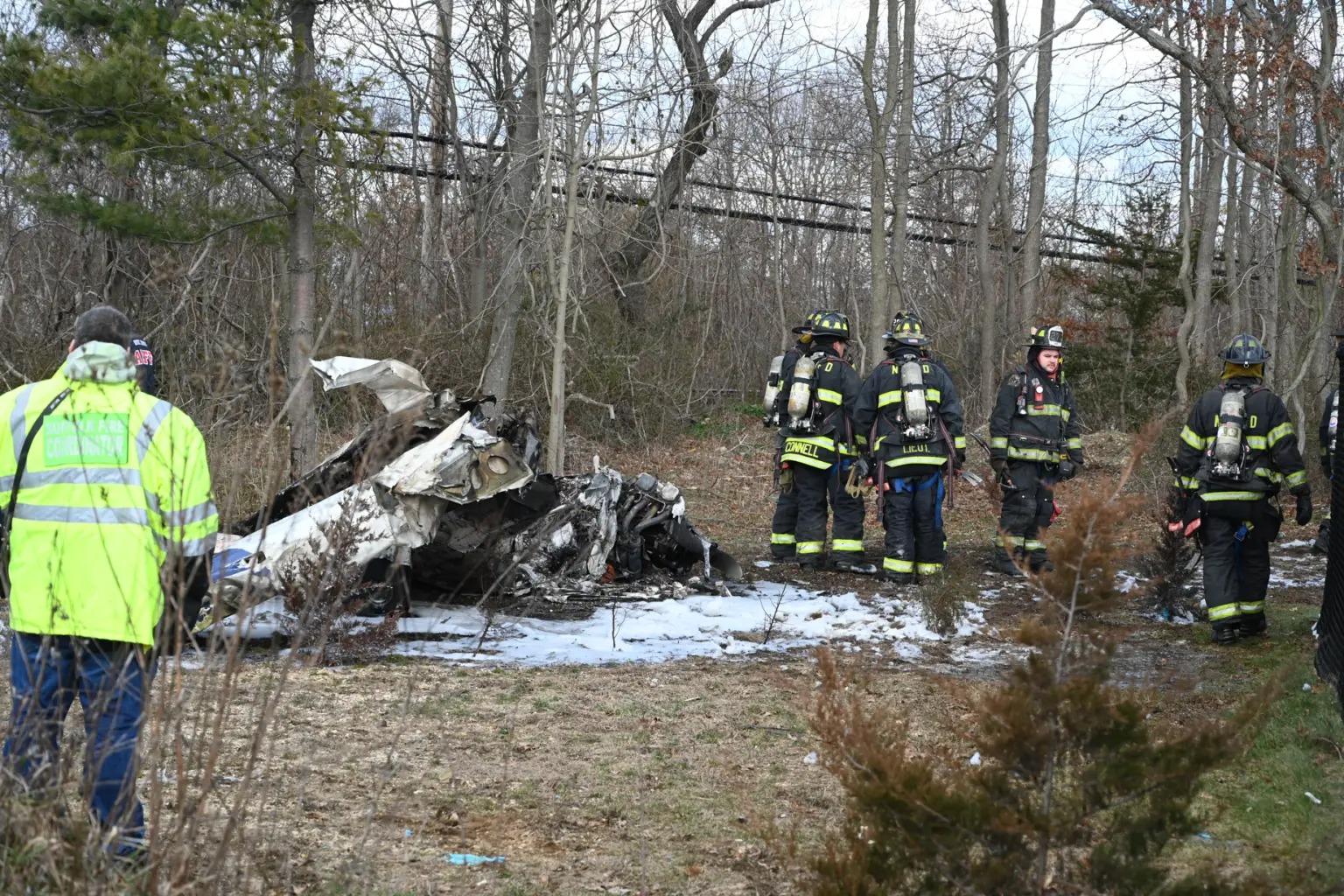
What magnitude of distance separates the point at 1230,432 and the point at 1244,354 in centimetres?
A: 53

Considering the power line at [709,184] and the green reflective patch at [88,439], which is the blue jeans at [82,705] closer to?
the green reflective patch at [88,439]

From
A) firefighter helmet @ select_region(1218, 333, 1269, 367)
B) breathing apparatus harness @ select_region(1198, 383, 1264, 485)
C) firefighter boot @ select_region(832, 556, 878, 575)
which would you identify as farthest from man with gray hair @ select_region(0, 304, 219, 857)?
firefighter boot @ select_region(832, 556, 878, 575)

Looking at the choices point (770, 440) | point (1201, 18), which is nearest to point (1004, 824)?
point (1201, 18)

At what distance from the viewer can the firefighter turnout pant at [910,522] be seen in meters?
Result: 10.2

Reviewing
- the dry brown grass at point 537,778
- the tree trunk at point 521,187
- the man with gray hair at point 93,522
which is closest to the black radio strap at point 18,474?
the man with gray hair at point 93,522

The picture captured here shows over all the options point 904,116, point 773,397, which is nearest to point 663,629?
point 773,397

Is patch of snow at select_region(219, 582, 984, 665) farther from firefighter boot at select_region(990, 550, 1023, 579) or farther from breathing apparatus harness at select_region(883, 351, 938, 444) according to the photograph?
firefighter boot at select_region(990, 550, 1023, 579)

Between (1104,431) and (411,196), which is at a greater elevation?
(411,196)

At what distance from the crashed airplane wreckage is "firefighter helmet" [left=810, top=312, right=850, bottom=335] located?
2290 millimetres

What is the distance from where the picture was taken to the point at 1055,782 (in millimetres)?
2807

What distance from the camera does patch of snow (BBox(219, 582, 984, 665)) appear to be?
25.2ft

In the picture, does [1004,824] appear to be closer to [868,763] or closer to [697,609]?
[868,763]

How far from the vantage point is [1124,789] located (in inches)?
107

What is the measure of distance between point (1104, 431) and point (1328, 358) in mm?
8193
